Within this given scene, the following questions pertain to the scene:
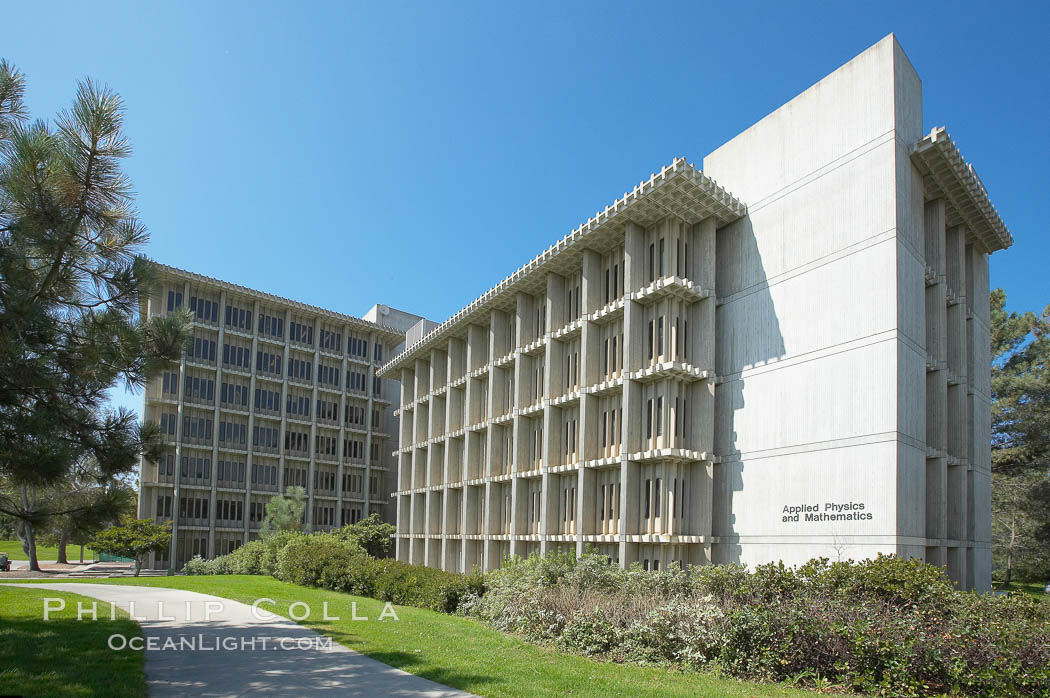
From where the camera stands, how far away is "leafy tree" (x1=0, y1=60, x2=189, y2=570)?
9.40m

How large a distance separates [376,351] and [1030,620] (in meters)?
50.6

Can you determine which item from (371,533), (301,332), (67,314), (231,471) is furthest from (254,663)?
(301,332)

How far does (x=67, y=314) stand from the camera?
10.5 metres

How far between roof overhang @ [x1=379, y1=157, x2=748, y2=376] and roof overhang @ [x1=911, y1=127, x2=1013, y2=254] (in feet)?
17.0

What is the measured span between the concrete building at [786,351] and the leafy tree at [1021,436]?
11216 millimetres

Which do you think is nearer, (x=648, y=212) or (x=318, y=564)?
(x=648, y=212)

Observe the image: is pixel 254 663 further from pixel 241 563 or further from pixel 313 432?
pixel 313 432

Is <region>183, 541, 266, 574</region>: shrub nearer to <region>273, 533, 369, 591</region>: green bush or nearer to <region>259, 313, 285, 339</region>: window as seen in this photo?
<region>273, 533, 369, 591</region>: green bush

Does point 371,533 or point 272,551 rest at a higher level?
point 272,551

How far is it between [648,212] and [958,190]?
9.10 m

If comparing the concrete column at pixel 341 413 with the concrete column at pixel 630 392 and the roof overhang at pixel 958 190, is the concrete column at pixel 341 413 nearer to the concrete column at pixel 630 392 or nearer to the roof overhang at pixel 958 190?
the concrete column at pixel 630 392

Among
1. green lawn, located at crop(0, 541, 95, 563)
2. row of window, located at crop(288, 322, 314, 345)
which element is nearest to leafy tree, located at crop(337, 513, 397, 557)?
row of window, located at crop(288, 322, 314, 345)

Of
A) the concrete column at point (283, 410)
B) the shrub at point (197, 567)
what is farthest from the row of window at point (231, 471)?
the shrub at point (197, 567)

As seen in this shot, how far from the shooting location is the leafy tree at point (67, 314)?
30.8ft
